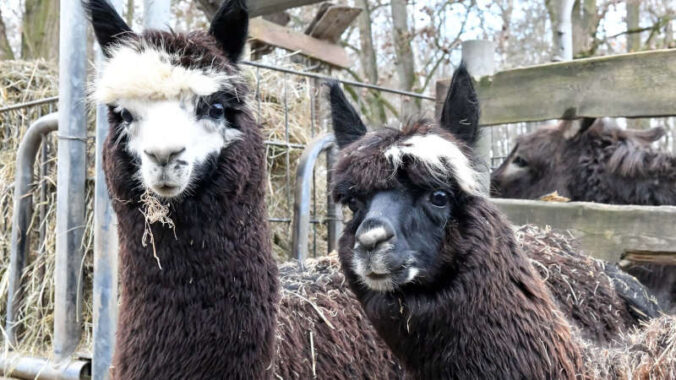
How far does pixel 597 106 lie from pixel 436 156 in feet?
8.50

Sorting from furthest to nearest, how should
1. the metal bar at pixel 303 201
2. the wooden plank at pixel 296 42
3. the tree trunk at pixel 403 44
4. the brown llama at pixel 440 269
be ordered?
the tree trunk at pixel 403 44 → the wooden plank at pixel 296 42 → the metal bar at pixel 303 201 → the brown llama at pixel 440 269

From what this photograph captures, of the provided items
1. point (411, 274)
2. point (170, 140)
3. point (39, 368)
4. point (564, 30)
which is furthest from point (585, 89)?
point (39, 368)

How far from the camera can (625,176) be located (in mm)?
6754

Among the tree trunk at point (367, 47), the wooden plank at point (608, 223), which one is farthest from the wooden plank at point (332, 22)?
the tree trunk at point (367, 47)

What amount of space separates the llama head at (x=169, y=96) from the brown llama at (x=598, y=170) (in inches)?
142

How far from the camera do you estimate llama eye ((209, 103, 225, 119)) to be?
358cm

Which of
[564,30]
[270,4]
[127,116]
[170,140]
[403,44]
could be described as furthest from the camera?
[403,44]

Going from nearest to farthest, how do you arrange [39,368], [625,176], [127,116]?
[127,116]
[39,368]
[625,176]

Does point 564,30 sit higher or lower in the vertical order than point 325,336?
higher

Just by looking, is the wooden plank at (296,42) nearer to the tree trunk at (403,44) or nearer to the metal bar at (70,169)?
the metal bar at (70,169)

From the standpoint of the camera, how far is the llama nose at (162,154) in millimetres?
3195

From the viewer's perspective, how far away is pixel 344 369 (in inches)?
167

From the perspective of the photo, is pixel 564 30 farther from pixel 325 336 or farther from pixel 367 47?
pixel 367 47

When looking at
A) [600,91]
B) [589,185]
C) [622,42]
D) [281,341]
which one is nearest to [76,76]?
[281,341]
